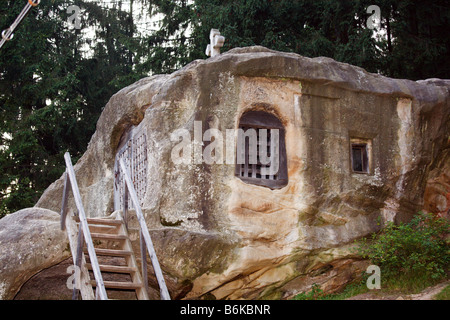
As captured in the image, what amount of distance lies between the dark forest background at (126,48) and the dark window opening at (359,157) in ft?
23.9

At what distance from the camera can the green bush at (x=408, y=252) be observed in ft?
42.9

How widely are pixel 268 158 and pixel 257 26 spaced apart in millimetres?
10105

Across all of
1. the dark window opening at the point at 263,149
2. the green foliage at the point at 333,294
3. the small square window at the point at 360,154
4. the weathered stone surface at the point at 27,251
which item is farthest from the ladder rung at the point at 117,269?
the small square window at the point at 360,154

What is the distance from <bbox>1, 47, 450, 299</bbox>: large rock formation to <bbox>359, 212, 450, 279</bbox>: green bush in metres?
0.50

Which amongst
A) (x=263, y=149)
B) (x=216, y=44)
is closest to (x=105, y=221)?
(x=263, y=149)

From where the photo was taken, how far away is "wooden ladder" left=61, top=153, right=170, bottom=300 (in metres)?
9.59

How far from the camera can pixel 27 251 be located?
11969 mm

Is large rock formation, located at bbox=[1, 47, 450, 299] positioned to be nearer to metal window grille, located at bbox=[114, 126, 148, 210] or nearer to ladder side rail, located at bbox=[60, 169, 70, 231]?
metal window grille, located at bbox=[114, 126, 148, 210]

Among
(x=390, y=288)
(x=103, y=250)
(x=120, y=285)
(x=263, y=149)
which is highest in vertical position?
(x=263, y=149)

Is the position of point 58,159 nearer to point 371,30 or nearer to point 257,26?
point 257,26

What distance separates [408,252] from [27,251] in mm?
7578

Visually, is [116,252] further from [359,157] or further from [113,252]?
[359,157]

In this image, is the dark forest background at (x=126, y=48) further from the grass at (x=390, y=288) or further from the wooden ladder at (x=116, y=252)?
the wooden ladder at (x=116, y=252)

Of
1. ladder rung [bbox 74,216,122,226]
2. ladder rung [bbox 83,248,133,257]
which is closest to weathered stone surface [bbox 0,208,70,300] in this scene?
ladder rung [bbox 74,216,122,226]
